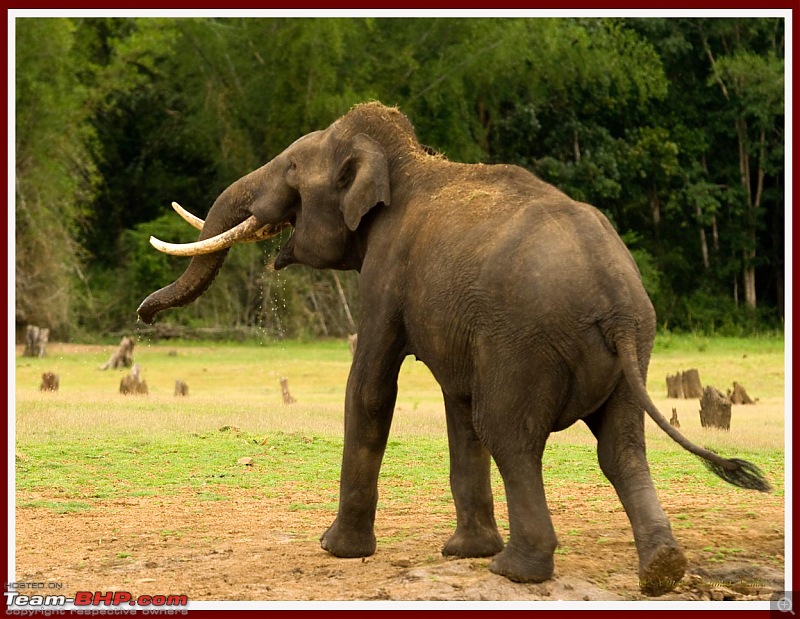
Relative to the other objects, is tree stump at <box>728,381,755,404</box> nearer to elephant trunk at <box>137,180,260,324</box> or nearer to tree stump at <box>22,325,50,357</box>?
elephant trunk at <box>137,180,260,324</box>

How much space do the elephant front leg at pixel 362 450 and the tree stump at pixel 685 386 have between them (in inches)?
459

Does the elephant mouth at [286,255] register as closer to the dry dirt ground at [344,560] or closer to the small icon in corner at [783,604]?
the dry dirt ground at [344,560]

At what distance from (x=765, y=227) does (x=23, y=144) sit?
19006 millimetres

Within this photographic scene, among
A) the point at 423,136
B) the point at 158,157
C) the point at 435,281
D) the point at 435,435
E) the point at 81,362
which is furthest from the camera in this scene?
the point at 158,157

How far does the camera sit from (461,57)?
3281 cm

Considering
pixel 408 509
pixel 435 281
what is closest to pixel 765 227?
pixel 408 509

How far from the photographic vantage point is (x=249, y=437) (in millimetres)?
14469

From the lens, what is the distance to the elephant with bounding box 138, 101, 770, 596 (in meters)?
7.33

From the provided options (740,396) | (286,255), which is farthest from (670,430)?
(740,396)

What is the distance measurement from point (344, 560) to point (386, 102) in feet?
80.3

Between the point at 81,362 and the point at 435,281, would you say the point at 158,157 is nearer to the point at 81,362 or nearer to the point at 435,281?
the point at 81,362

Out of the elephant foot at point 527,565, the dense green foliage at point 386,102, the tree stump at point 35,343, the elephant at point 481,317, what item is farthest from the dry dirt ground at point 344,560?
the dense green foliage at point 386,102

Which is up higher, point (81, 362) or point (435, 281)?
point (435, 281)

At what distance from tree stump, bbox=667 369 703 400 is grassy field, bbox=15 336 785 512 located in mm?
429
